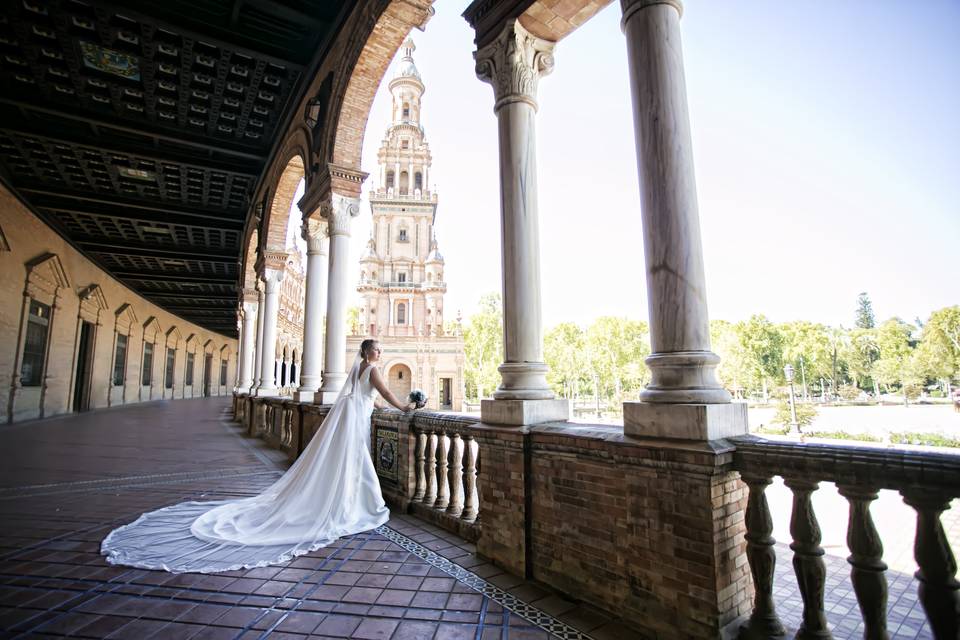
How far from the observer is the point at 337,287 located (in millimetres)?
7516

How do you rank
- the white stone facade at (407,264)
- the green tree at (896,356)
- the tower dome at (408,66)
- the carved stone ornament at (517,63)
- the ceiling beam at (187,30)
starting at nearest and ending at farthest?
the carved stone ornament at (517,63)
the ceiling beam at (187,30)
the green tree at (896,356)
the white stone facade at (407,264)
the tower dome at (408,66)

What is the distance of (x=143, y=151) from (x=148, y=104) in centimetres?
170

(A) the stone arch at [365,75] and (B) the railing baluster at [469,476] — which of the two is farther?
(A) the stone arch at [365,75]

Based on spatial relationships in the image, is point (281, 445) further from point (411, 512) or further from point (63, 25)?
point (63, 25)

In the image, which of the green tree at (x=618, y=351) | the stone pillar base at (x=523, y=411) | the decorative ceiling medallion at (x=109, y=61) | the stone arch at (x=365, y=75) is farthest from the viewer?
the green tree at (x=618, y=351)

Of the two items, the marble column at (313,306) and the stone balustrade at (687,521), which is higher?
the marble column at (313,306)

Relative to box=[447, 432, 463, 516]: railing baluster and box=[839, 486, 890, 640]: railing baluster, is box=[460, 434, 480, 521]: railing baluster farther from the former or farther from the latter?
box=[839, 486, 890, 640]: railing baluster

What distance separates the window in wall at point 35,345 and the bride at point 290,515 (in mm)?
13518

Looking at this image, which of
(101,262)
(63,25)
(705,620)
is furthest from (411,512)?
(101,262)

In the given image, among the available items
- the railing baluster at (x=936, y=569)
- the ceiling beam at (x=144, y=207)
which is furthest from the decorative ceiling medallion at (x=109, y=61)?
the railing baluster at (x=936, y=569)

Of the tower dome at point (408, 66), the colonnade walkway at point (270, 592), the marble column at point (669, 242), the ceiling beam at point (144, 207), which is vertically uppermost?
the tower dome at point (408, 66)

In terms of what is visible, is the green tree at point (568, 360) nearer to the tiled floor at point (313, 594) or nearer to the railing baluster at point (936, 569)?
the tiled floor at point (313, 594)

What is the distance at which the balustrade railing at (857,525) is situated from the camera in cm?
167

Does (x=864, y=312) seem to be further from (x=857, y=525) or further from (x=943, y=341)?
(x=857, y=525)
